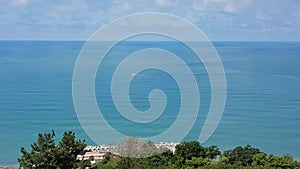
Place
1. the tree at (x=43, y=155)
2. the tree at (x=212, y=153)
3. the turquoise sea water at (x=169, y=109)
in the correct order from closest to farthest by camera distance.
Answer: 1. the tree at (x=43, y=155)
2. the tree at (x=212, y=153)
3. the turquoise sea water at (x=169, y=109)

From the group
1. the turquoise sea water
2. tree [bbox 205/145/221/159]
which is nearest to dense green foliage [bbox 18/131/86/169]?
tree [bbox 205/145/221/159]

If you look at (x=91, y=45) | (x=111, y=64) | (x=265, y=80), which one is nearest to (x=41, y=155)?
(x=91, y=45)

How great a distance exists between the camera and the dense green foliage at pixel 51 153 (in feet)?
14.7

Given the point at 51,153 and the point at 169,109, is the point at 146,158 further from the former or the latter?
the point at 169,109

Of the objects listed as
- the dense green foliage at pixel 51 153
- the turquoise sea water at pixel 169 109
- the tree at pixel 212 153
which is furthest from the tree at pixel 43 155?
the turquoise sea water at pixel 169 109

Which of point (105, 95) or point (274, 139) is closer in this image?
point (274, 139)

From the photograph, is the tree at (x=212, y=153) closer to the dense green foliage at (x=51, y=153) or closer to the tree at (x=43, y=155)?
the dense green foliage at (x=51, y=153)

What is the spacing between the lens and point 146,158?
6.40 metres

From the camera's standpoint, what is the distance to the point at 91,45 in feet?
15.0

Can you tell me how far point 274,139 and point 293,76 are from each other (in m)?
13.1

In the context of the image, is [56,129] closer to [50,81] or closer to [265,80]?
[50,81]

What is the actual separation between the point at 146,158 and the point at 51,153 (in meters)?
2.15

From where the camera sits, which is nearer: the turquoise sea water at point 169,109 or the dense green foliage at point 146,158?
the dense green foliage at point 146,158

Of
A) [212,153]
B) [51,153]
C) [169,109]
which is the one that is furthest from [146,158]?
[169,109]
